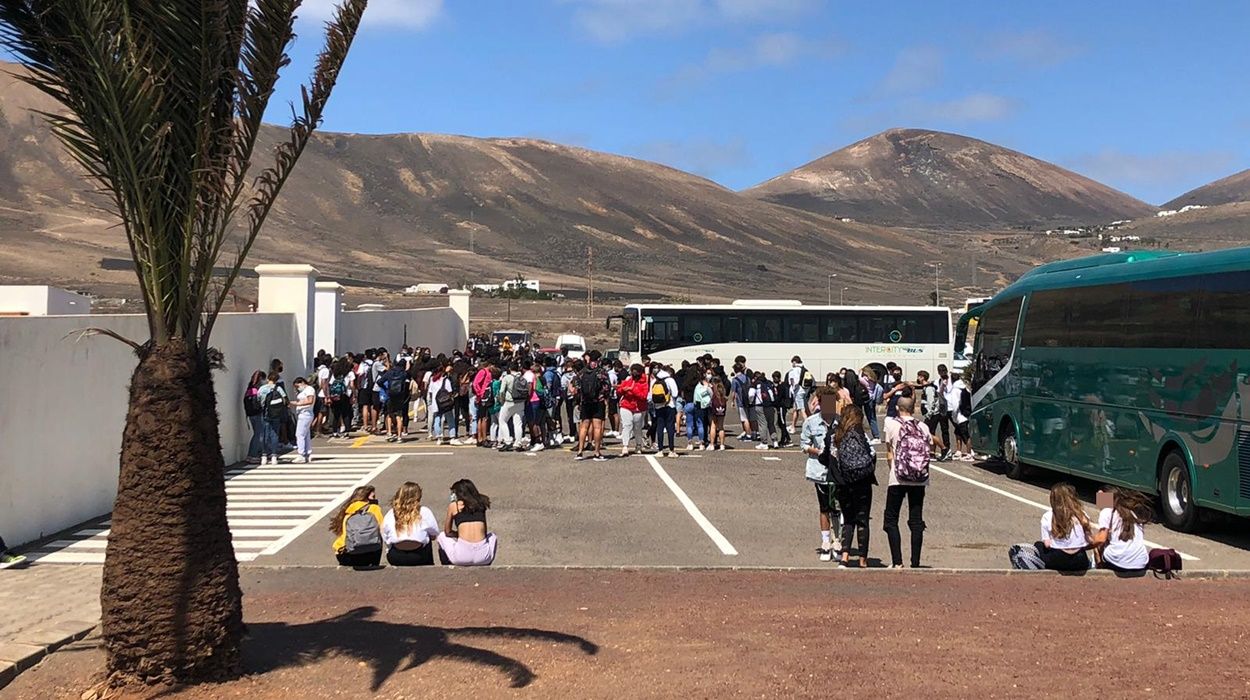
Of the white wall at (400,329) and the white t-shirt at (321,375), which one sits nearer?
the white t-shirt at (321,375)

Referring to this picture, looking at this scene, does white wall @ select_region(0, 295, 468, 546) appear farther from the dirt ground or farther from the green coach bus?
the green coach bus

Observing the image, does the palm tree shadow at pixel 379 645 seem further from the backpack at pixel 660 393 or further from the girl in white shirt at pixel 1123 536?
the backpack at pixel 660 393

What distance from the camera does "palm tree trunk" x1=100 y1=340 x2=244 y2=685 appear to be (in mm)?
5922

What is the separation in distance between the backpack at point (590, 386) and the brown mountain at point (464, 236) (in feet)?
265

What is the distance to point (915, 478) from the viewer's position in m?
10.2

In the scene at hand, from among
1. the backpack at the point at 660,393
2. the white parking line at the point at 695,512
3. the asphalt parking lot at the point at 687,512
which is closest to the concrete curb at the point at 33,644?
the asphalt parking lot at the point at 687,512

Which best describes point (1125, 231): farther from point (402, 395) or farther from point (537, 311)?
point (402, 395)

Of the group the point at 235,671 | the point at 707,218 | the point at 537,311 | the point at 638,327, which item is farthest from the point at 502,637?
the point at 707,218

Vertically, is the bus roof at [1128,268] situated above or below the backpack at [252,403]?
above

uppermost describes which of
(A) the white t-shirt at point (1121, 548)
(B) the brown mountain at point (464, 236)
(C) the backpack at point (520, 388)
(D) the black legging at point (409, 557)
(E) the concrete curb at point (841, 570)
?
(B) the brown mountain at point (464, 236)

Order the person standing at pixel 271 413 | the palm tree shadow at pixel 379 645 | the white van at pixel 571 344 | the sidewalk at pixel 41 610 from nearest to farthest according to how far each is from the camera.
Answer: the palm tree shadow at pixel 379 645
the sidewalk at pixel 41 610
the person standing at pixel 271 413
the white van at pixel 571 344

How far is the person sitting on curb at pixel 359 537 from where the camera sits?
9820 millimetres

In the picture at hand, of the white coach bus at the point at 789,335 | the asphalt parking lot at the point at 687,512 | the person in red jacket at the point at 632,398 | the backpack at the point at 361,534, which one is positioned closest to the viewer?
the backpack at the point at 361,534

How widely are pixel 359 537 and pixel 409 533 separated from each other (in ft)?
1.41
